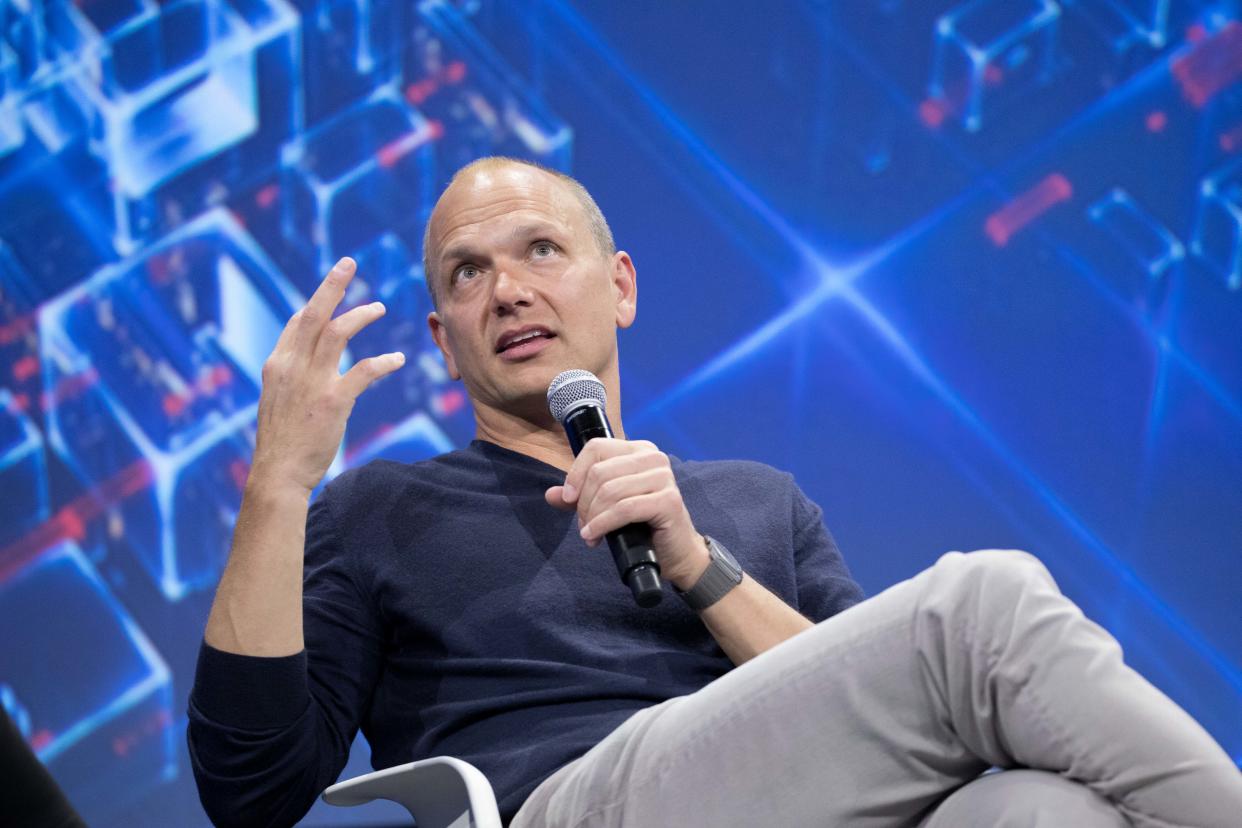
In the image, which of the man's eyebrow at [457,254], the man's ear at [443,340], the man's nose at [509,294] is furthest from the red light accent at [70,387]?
the man's nose at [509,294]

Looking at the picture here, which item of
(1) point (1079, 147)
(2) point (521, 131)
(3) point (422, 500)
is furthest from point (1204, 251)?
(3) point (422, 500)

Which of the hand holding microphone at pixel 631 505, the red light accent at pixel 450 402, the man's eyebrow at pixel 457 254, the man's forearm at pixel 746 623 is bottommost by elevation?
the man's forearm at pixel 746 623

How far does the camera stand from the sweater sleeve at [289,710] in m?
1.31

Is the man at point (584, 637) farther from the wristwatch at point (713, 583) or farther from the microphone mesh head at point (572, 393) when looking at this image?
the microphone mesh head at point (572, 393)

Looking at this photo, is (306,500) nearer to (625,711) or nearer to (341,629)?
(341,629)

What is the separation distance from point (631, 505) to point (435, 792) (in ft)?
1.13

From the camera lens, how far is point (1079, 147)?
298cm

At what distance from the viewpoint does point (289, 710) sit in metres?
1.33

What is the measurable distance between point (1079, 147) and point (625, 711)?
2.12 metres

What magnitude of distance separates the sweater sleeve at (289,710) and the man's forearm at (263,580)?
0.02 meters

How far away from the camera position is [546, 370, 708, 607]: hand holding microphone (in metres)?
1.26

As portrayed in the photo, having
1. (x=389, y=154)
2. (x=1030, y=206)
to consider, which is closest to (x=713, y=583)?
(x=389, y=154)

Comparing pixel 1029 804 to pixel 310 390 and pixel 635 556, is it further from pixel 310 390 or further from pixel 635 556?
pixel 310 390

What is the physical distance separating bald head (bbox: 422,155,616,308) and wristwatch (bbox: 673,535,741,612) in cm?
63
